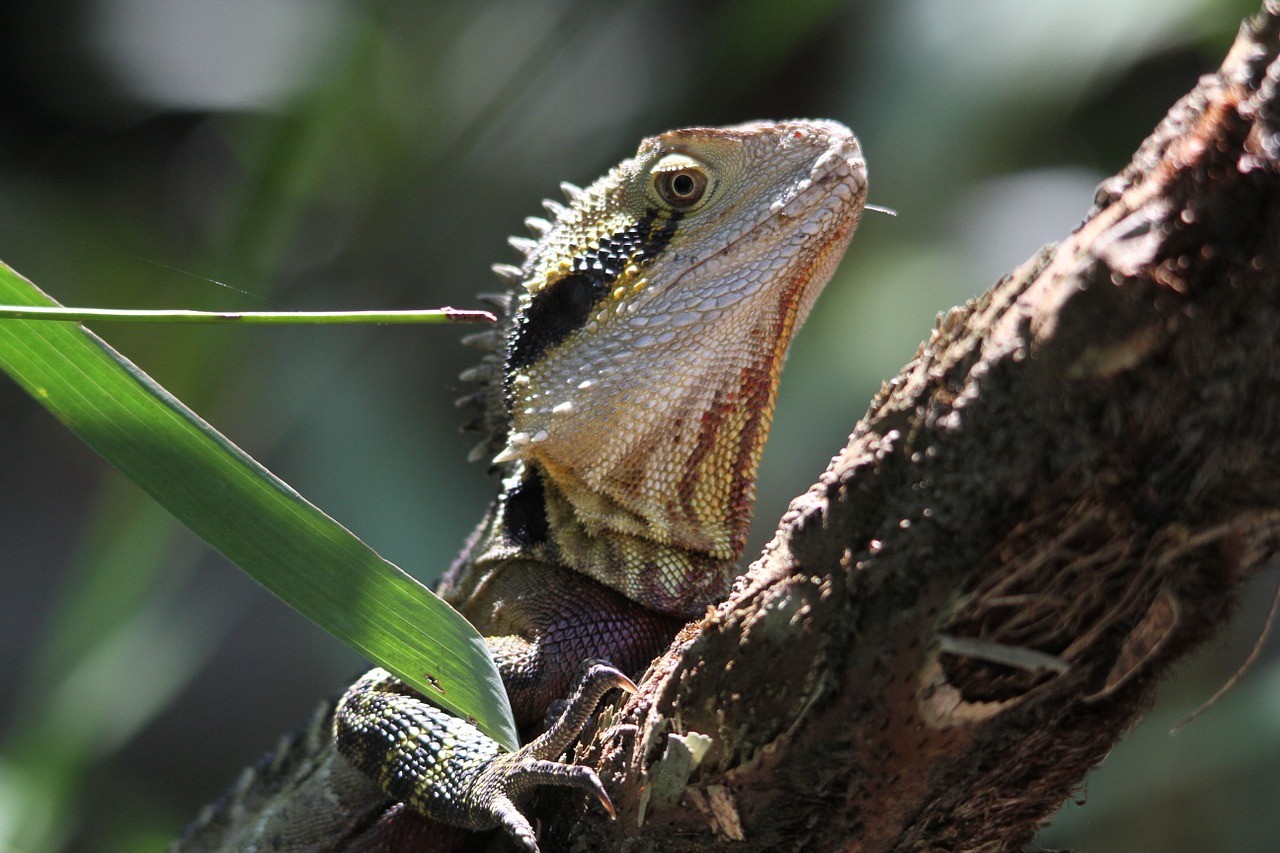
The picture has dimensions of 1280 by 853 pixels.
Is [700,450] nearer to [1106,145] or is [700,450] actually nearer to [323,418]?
[323,418]

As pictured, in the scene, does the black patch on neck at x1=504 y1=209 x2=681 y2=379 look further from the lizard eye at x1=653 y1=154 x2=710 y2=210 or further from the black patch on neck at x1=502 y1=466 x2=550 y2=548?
the black patch on neck at x1=502 y1=466 x2=550 y2=548

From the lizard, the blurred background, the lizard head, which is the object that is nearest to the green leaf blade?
the lizard

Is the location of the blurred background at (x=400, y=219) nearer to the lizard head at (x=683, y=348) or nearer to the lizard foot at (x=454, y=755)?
the lizard head at (x=683, y=348)

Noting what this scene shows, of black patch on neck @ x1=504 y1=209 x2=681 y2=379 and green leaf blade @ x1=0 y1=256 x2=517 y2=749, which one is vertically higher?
black patch on neck @ x1=504 y1=209 x2=681 y2=379

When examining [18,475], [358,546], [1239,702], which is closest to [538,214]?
[18,475]

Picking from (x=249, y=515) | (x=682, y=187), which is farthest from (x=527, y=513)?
(x=249, y=515)

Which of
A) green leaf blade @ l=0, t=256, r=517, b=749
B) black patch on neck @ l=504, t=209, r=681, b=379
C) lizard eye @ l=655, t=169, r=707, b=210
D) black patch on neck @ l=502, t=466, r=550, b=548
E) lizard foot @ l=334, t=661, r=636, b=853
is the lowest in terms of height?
lizard foot @ l=334, t=661, r=636, b=853

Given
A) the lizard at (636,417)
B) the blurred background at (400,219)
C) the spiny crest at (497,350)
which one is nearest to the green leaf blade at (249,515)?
the lizard at (636,417)
